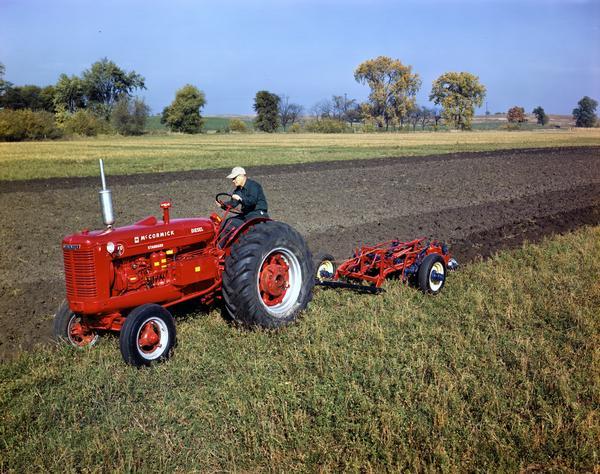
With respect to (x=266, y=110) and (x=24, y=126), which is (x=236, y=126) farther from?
(x=24, y=126)

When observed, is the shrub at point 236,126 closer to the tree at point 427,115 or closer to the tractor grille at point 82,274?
the tree at point 427,115

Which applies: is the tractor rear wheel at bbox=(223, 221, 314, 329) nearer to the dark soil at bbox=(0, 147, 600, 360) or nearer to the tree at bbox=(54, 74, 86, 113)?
the dark soil at bbox=(0, 147, 600, 360)

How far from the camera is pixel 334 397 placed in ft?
15.4

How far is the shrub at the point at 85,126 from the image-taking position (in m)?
67.2

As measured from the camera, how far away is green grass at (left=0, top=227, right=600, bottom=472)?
3969 millimetres

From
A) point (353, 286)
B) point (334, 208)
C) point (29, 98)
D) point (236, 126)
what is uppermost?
point (29, 98)

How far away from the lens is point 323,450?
13.1 feet

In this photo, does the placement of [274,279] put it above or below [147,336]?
above

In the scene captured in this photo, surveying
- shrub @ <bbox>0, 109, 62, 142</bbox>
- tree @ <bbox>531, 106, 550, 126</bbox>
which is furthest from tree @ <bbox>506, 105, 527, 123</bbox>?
shrub @ <bbox>0, 109, 62, 142</bbox>

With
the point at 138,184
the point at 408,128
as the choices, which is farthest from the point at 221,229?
the point at 408,128

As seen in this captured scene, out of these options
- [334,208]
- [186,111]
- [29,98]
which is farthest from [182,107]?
[334,208]

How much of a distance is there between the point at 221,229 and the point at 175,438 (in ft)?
9.80

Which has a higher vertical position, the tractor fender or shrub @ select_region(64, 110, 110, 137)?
shrub @ select_region(64, 110, 110, 137)

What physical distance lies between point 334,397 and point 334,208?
33.5 feet
